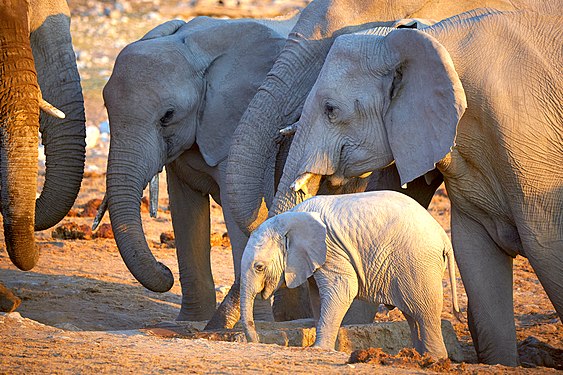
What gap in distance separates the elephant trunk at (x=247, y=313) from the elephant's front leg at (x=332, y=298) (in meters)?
0.33

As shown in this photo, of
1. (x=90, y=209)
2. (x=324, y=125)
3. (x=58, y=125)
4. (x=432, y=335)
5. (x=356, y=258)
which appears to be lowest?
(x=432, y=335)

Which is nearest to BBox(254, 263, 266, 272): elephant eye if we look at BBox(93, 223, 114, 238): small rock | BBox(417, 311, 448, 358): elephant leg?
BBox(417, 311, 448, 358): elephant leg

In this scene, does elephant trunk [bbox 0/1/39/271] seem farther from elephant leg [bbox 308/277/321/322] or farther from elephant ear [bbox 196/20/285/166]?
elephant leg [bbox 308/277/321/322]

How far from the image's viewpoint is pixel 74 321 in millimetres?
8023

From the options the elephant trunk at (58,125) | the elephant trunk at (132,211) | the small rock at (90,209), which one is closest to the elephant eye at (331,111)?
the elephant trunk at (132,211)

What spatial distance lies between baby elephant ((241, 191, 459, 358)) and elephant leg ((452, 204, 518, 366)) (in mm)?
708

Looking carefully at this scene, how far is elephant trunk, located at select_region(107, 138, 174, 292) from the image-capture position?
751 centimetres

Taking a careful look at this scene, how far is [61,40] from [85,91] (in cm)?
1067

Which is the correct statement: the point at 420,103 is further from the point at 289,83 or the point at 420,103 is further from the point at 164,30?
the point at 164,30

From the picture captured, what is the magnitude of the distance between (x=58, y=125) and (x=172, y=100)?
741 millimetres

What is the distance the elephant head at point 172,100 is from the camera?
791 centimetres

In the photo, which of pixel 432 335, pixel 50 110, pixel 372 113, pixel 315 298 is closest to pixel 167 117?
pixel 50 110

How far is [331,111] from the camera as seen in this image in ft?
22.1

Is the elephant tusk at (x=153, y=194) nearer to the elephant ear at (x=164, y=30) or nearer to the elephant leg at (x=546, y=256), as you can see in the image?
the elephant ear at (x=164, y=30)
